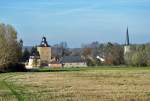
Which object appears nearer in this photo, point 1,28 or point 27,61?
point 1,28

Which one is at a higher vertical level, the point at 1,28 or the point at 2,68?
the point at 1,28

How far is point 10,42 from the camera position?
112500 mm

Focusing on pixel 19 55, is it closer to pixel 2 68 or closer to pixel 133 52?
pixel 2 68

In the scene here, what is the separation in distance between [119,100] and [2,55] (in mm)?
90653

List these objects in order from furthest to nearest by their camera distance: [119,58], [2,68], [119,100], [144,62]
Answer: [119,58] < [144,62] < [2,68] < [119,100]

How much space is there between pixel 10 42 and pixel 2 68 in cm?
712

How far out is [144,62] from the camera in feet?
504

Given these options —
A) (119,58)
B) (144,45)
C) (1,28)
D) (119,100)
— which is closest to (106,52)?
(119,58)

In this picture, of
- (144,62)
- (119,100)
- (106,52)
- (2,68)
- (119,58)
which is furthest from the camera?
(106,52)

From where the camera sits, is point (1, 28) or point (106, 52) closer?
point (1, 28)

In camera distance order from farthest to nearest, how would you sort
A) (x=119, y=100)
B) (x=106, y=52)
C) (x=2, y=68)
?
(x=106, y=52) → (x=2, y=68) → (x=119, y=100)

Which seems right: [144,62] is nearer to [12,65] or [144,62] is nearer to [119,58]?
[119,58]

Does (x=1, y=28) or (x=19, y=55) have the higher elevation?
(x=1, y=28)

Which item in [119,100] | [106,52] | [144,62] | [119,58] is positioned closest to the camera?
[119,100]
